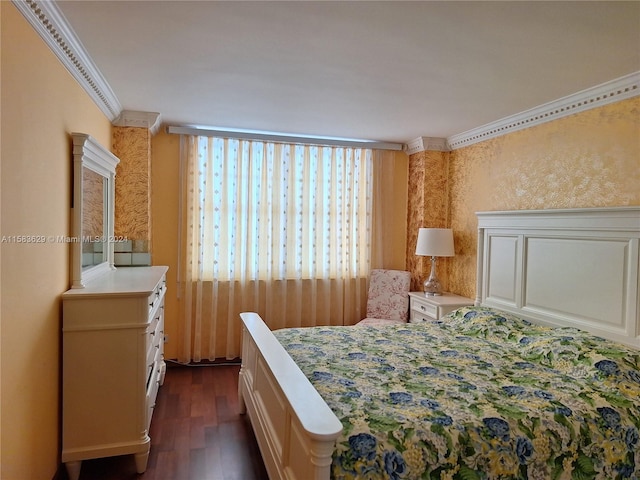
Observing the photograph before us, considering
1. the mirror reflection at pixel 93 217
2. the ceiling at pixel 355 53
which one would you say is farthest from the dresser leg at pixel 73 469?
the ceiling at pixel 355 53

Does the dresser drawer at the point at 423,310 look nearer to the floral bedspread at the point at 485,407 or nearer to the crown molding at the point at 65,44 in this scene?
the floral bedspread at the point at 485,407

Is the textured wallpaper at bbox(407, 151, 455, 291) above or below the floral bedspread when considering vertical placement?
A: above

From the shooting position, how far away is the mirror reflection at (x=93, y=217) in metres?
2.49

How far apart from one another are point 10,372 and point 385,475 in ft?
5.06

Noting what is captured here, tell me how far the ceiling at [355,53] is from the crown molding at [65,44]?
50 mm

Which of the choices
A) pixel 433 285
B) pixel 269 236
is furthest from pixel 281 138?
pixel 433 285

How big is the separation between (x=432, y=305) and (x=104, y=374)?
2.74m

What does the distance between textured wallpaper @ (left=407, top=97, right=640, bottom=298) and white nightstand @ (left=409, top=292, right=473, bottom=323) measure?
0.21 m

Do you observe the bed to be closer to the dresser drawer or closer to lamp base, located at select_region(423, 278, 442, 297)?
the dresser drawer

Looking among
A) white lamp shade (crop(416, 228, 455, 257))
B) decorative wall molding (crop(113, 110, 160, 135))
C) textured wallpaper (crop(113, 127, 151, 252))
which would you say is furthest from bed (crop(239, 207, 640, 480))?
decorative wall molding (crop(113, 110, 160, 135))

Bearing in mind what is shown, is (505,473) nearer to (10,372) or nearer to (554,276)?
(554,276)

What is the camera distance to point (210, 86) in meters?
2.74

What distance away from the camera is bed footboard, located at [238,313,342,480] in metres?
1.42

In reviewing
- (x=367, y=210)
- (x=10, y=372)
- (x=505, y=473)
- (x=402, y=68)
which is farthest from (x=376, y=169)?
(x=10, y=372)
